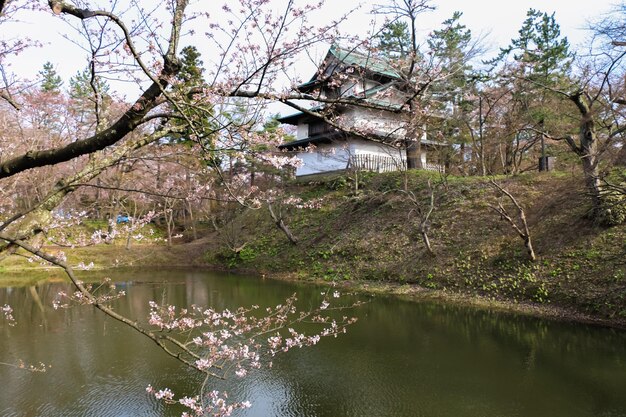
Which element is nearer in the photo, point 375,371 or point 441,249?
point 375,371

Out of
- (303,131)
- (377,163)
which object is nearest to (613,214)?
(377,163)

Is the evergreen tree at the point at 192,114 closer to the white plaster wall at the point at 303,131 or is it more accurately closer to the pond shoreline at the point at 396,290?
the pond shoreline at the point at 396,290

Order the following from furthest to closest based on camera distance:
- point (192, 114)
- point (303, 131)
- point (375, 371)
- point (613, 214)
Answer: point (303, 131)
point (613, 214)
point (375, 371)
point (192, 114)

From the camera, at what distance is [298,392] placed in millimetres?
6230

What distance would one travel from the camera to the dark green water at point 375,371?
5.73m

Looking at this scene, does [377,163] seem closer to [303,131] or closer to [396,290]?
[303,131]

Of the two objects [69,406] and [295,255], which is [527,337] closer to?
[69,406]

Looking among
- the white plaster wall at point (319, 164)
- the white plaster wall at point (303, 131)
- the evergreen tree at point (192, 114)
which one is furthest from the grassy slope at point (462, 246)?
the evergreen tree at point (192, 114)

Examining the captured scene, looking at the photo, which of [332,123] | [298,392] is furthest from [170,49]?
[298,392]

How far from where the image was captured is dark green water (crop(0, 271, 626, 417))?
226 inches

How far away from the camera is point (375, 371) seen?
696 centimetres

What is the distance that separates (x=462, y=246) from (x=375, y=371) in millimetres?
8177

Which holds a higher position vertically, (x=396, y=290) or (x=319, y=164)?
(x=319, y=164)

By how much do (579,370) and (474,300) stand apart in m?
4.84
